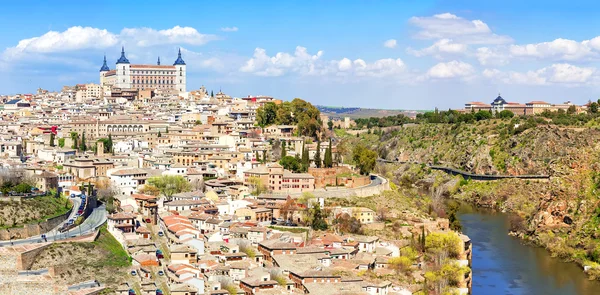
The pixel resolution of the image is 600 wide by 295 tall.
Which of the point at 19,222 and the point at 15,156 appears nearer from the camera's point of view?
the point at 19,222

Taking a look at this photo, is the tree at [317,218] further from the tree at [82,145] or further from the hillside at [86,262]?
the tree at [82,145]

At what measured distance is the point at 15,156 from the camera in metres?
47.8

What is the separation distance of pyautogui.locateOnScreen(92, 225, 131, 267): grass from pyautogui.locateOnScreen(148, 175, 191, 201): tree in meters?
8.99

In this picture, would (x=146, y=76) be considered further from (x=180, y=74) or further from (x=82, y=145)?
(x=82, y=145)

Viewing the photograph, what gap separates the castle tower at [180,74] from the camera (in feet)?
298

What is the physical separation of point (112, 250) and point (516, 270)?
18.2 m

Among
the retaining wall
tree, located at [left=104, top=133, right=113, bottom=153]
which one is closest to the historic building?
tree, located at [left=104, top=133, right=113, bottom=153]

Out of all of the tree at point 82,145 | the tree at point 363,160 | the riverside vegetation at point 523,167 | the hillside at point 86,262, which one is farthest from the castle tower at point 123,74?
the hillside at point 86,262

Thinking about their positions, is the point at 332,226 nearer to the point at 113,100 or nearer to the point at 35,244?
the point at 35,244

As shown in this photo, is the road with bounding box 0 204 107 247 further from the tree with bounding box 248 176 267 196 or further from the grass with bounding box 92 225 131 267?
the tree with bounding box 248 176 267 196

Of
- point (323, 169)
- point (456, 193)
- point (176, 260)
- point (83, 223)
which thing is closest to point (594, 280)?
point (323, 169)

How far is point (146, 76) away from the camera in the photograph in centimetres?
8869

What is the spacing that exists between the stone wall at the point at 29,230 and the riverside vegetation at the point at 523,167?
22.2m

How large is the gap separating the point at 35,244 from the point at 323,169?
68.0ft
